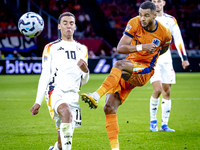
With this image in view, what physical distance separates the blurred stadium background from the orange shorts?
46.1 ft

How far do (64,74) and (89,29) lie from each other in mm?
19411

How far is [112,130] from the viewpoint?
142 inches

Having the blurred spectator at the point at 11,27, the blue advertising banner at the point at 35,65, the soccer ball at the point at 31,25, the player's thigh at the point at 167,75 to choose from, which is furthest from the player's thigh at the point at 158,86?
the blurred spectator at the point at 11,27

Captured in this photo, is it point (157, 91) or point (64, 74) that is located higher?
point (64, 74)

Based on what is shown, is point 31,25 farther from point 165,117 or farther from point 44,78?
point 165,117

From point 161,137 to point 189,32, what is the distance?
749 inches

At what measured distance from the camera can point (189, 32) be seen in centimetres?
2258

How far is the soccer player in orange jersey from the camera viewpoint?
3.59 metres

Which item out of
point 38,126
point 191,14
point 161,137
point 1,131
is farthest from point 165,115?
point 191,14

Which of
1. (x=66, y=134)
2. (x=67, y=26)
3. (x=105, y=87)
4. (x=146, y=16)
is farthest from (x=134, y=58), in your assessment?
(x=66, y=134)

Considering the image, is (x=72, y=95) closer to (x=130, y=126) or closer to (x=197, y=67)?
(x=130, y=126)

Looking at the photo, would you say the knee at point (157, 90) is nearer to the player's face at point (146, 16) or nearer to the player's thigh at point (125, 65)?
the player's thigh at point (125, 65)

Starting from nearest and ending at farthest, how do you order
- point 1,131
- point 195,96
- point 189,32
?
point 1,131 → point 195,96 → point 189,32

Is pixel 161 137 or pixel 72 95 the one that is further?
pixel 161 137
